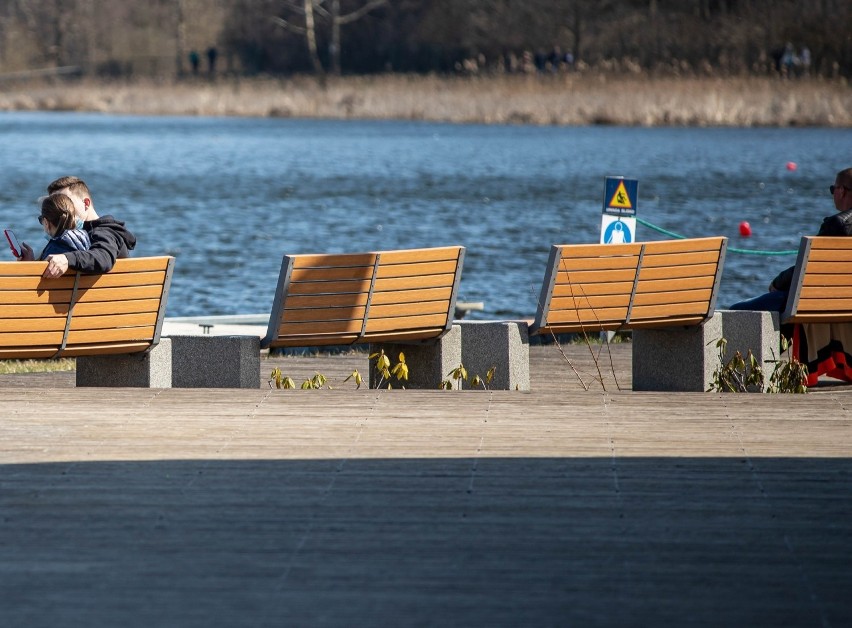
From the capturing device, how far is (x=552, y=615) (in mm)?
3939

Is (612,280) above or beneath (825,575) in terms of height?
above

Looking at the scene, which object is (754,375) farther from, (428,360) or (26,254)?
(26,254)

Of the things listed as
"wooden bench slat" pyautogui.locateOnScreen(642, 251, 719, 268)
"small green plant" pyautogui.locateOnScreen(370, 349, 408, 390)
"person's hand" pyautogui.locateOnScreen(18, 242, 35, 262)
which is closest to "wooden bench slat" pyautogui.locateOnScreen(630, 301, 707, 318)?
"wooden bench slat" pyautogui.locateOnScreen(642, 251, 719, 268)

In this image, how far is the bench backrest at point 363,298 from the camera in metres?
8.07

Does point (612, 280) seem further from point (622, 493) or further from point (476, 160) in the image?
point (476, 160)

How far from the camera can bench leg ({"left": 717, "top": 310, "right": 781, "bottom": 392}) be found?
8.89m

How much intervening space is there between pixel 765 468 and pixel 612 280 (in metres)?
3.19

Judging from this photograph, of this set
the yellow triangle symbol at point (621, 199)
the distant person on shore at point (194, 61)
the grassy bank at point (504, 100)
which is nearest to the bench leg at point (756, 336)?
the yellow triangle symbol at point (621, 199)

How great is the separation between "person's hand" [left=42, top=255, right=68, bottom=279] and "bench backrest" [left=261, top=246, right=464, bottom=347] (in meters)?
1.17

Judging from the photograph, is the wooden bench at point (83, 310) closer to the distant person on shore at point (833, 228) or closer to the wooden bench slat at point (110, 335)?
the wooden bench slat at point (110, 335)

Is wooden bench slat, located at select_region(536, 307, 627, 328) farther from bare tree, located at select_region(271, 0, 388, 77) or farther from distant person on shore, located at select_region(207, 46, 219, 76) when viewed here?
distant person on shore, located at select_region(207, 46, 219, 76)

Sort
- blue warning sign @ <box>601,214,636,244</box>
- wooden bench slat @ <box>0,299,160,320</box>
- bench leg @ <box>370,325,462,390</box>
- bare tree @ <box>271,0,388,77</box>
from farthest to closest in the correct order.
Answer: bare tree @ <box>271,0,388,77</box> → blue warning sign @ <box>601,214,636,244</box> → bench leg @ <box>370,325,462,390</box> → wooden bench slat @ <box>0,299,160,320</box>

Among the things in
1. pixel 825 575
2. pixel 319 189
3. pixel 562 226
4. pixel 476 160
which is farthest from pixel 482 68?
pixel 825 575

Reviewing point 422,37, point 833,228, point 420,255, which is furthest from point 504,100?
point 420,255
